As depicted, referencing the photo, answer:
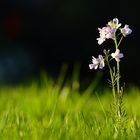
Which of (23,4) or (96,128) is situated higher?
(23,4)

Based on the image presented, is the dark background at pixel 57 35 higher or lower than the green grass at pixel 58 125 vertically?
higher

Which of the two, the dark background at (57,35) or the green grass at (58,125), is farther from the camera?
the dark background at (57,35)

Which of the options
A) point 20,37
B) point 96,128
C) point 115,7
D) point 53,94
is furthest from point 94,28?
point 96,128

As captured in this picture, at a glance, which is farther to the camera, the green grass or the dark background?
the dark background

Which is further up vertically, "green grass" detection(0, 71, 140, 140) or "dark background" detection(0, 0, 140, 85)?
"dark background" detection(0, 0, 140, 85)

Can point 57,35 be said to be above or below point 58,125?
above

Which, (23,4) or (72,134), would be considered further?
(23,4)

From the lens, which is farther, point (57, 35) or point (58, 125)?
point (57, 35)

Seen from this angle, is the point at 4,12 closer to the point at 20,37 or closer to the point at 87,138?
the point at 20,37
